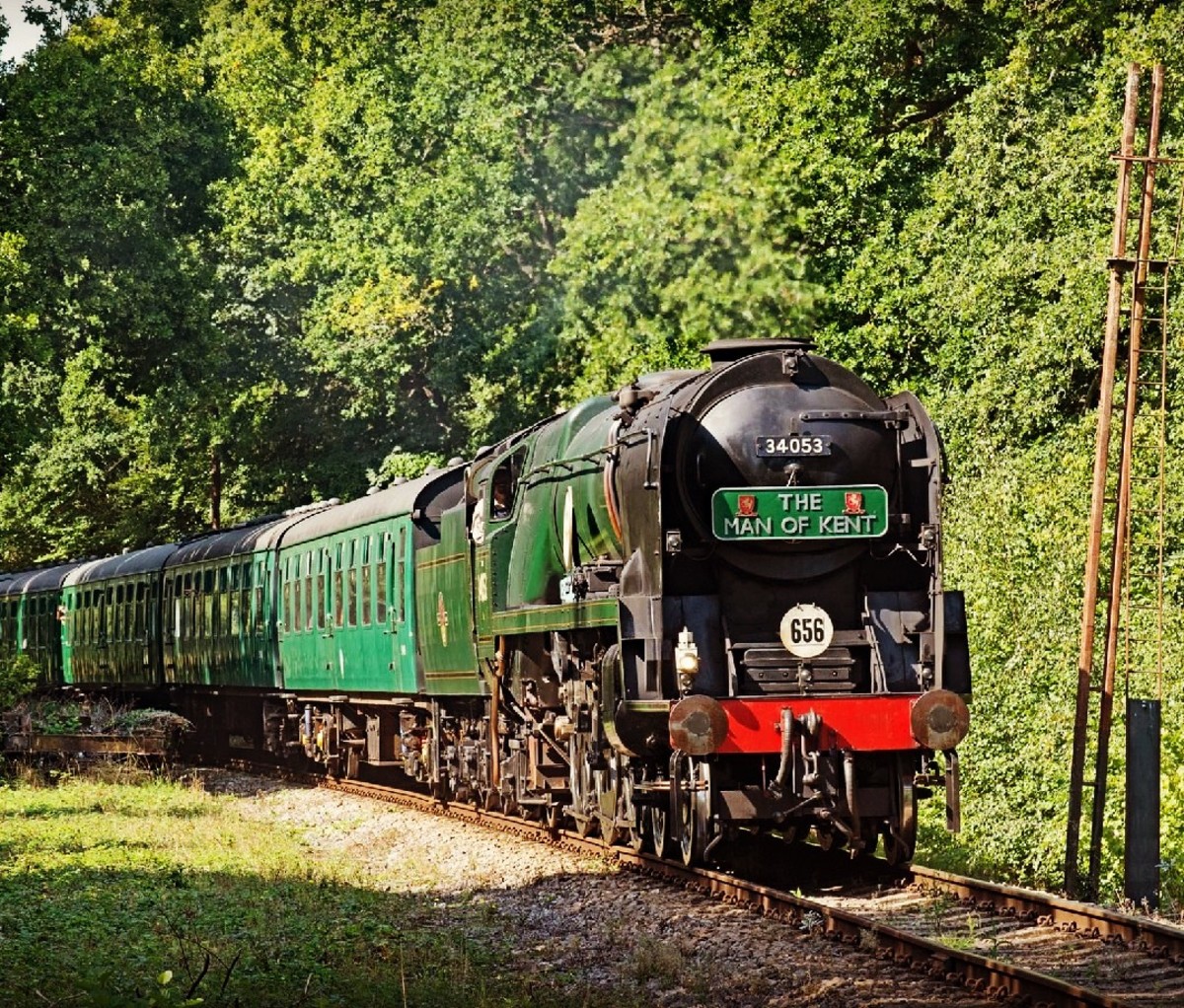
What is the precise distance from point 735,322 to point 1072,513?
33.9ft

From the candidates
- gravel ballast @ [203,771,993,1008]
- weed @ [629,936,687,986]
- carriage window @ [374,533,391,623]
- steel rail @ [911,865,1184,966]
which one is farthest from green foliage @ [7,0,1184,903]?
weed @ [629,936,687,986]

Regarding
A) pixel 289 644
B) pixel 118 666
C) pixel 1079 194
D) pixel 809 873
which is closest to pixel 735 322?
pixel 1079 194

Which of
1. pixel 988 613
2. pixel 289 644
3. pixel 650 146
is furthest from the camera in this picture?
pixel 650 146

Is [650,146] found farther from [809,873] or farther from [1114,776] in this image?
[809,873]

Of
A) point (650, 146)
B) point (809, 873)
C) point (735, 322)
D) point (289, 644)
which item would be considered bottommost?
point (809, 873)

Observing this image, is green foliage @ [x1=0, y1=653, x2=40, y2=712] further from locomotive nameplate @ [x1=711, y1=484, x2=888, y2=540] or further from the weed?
the weed

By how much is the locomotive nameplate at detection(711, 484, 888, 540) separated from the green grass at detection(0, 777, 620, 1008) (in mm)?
3097

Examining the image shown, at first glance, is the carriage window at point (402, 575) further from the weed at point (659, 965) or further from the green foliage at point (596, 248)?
the weed at point (659, 965)

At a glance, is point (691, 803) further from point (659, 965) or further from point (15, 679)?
point (15, 679)

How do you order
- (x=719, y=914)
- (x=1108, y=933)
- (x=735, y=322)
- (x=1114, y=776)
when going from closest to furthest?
(x=1108, y=933) < (x=719, y=914) < (x=1114, y=776) < (x=735, y=322)

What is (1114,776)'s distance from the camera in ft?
60.7

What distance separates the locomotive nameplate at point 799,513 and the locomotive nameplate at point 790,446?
0.23 metres

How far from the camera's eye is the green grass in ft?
31.8

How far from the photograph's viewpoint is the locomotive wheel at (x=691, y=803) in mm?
12922
